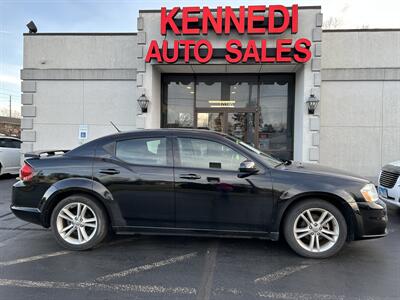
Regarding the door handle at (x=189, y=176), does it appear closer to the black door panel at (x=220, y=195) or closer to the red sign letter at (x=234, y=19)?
the black door panel at (x=220, y=195)

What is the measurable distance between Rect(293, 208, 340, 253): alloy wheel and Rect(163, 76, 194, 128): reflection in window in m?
7.70

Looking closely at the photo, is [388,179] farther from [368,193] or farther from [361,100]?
[361,100]

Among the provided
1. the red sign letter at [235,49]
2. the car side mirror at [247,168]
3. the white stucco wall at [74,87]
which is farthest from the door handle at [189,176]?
the white stucco wall at [74,87]

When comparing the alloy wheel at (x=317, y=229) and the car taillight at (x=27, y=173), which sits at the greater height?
the car taillight at (x=27, y=173)

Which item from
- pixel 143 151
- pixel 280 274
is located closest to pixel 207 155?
pixel 143 151

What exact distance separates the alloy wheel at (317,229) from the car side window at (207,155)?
108cm

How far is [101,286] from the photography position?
10.7 feet

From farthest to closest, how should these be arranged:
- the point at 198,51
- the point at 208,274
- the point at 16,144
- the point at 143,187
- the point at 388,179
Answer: the point at 16,144
the point at 198,51
the point at 388,179
the point at 143,187
the point at 208,274

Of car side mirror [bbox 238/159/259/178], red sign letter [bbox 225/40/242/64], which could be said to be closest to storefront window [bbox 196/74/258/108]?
red sign letter [bbox 225/40/242/64]

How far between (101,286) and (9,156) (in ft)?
32.4

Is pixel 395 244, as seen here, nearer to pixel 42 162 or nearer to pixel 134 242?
pixel 134 242

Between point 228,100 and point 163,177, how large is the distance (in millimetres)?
7426

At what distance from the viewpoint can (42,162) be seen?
4.40m

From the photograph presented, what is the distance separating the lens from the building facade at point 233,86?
924cm
